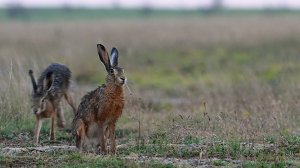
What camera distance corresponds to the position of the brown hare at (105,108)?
1039 cm

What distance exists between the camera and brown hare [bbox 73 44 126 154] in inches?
409

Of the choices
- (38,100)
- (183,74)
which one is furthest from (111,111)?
(183,74)

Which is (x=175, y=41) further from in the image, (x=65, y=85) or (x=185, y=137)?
(x=185, y=137)

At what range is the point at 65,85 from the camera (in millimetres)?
13461

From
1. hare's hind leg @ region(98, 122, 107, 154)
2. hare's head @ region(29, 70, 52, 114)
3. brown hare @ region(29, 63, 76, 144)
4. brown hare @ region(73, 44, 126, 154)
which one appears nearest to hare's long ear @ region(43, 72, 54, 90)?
brown hare @ region(29, 63, 76, 144)

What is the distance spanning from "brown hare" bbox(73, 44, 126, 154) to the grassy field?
33 cm

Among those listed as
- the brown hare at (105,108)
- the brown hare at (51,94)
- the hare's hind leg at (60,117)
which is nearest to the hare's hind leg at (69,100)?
the brown hare at (51,94)

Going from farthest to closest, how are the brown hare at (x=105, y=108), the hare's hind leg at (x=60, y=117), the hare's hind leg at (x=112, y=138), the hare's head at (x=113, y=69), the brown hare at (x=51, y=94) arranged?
the hare's hind leg at (x=60, y=117), the brown hare at (x=51, y=94), the hare's hind leg at (x=112, y=138), the brown hare at (x=105, y=108), the hare's head at (x=113, y=69)

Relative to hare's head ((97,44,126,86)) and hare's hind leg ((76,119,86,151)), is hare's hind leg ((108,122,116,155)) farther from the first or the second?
hare's head ((97,44,126,86))

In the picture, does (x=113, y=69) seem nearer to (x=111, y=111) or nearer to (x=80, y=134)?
(x=111, y=111)

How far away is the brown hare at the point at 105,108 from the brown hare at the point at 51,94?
4.66 feet

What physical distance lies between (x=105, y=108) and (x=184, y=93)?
33.1 ft

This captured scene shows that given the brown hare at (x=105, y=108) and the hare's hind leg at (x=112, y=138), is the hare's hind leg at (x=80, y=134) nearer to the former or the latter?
the brown hare at (x=105, y=108)

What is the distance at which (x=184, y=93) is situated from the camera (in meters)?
20.5
